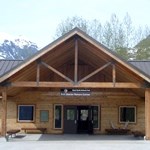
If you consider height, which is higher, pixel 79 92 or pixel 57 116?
pixel 79 92

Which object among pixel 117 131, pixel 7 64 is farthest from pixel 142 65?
pixel 7 64

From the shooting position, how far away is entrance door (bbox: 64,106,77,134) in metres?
26.8

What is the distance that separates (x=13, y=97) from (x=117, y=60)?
9626 mm

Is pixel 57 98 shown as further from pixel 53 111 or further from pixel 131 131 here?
pixel 131 131

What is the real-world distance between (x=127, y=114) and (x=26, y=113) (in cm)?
687

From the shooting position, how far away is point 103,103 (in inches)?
1049

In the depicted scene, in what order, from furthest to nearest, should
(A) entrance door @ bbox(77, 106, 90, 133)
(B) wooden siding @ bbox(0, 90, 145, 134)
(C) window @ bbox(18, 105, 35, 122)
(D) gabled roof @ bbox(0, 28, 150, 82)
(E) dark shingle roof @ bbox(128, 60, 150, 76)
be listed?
(A) entrance door @ bbox(77, 106, 90, 133) < (C) window @ bbox(18, 105, 35, 122) < (B) wooden siding @ bbox(0, 90, 145, 134) < (E) dark shingle roof @ bbox(128, 60, 150, 76) < (D) gabled roof @ bbox(0, 28, 150, 82)

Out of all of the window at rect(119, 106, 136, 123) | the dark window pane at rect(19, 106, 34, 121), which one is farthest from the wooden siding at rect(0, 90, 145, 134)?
the dark window pane at rect(19, 106, 34, 121)

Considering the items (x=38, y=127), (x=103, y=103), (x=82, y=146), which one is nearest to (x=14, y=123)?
(x=38, y=127)

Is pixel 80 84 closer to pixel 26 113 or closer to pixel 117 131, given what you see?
pixel 117 131

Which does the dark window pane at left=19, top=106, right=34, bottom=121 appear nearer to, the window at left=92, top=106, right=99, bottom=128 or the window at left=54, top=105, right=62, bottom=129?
the window at left=54, top=105, right=62, bottom=129

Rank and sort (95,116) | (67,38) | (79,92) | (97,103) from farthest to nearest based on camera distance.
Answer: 1. (95,116)
2. (97,103)
3. (79,92)
4. (67,38)

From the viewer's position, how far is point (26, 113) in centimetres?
2667

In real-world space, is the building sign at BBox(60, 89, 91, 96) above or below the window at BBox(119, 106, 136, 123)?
above
